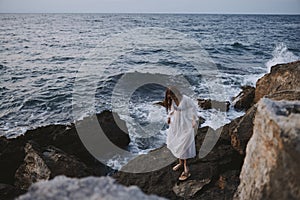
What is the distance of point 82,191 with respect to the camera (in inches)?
64.0

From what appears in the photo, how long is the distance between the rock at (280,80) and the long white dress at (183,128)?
13.1ft

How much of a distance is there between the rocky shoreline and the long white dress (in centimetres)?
40

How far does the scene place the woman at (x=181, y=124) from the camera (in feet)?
15.4

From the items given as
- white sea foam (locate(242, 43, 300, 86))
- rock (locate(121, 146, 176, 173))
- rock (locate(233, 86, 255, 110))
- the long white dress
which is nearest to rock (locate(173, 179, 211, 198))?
the long white dress

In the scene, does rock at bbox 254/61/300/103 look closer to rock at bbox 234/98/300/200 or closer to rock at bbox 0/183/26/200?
rock at bbox 234/98/300/200

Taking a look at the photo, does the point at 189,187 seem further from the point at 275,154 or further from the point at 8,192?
the point at 8,192

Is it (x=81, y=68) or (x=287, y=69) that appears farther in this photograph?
(x=81, y=68)

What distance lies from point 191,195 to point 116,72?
1355 centimetres

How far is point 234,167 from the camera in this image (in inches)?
198

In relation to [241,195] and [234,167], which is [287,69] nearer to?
[234,167]

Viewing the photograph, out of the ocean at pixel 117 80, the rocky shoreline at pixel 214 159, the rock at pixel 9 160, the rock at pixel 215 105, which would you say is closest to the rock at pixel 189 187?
the rocky shoreline at pixel 214 159

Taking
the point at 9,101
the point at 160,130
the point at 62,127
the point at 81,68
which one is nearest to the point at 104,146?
the point at 62,127

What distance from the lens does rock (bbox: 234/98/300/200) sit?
6.75 ft

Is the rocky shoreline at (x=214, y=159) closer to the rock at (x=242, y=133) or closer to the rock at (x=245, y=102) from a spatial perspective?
the rock at (x=242, y=133)
